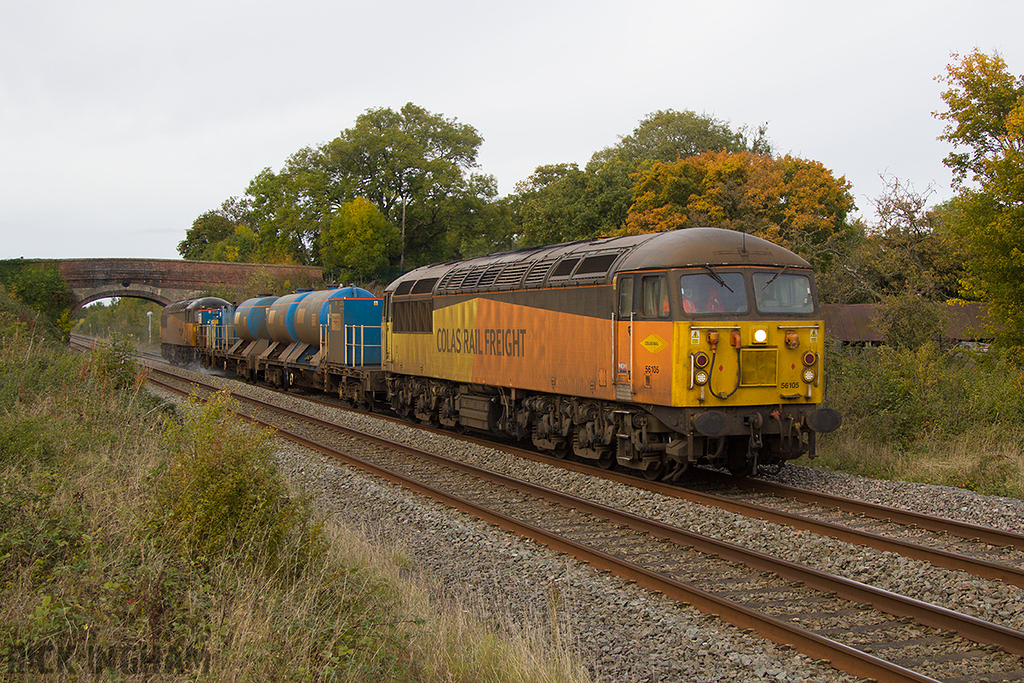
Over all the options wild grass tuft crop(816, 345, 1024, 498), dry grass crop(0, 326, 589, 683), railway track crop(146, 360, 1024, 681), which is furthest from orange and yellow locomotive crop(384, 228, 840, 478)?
dry grass crop(0, 326, 589, 683)

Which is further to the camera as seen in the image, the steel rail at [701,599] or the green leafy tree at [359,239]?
the green leafy tree at [359,239]

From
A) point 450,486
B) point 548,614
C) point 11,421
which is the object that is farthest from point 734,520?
point 11,421

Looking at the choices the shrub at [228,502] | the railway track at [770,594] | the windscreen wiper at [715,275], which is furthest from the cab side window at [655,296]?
the shrub at [228,502]

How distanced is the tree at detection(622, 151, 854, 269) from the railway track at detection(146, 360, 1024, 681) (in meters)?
21.9

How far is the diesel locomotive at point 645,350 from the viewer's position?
1063 centimetres

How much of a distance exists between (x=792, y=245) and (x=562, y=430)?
17108 mm

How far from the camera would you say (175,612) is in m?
5.33

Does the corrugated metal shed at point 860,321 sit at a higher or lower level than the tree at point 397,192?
lower

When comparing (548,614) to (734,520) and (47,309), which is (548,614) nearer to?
(734,520)

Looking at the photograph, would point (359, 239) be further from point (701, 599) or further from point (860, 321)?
point (701, 599)

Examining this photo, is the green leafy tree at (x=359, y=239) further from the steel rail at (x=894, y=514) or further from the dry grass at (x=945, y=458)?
the steel rail at (x=894, y=514)

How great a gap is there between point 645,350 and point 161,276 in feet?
176

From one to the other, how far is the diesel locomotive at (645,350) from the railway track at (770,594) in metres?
1.21

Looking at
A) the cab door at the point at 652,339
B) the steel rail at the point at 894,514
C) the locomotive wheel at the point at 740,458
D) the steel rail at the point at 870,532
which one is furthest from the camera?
the locomotive wheel at the point at 740,458
